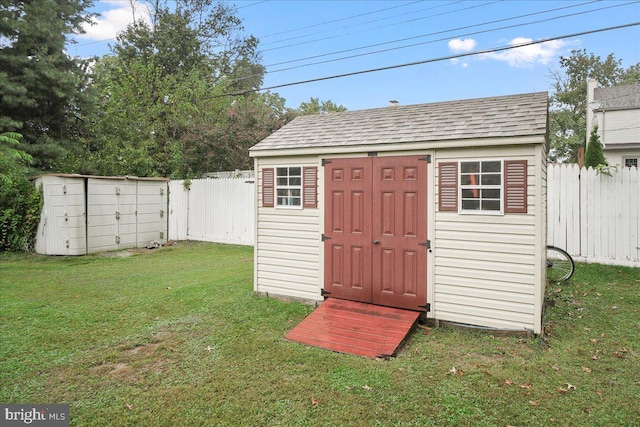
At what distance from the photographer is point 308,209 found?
623 cm

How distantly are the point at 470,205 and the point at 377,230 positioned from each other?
129 cm

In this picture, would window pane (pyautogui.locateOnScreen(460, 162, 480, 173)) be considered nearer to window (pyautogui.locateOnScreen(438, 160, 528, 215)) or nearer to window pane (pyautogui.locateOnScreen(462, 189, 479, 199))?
window (pyautogui.locateOnScreen(438, 160, 528, 215))

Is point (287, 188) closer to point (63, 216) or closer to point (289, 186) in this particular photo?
point (289, 186)

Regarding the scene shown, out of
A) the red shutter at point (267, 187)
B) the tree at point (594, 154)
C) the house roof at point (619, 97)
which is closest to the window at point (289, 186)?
the red shutter at point (267, 187)

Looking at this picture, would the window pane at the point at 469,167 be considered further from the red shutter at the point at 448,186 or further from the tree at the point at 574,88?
the tree at the point at 574,88

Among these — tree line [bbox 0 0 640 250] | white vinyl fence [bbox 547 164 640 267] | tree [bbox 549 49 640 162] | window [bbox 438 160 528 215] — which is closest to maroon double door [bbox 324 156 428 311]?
window [bbox 438 160 528 215]

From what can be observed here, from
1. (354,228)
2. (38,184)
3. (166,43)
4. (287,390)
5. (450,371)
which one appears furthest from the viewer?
(166,43)

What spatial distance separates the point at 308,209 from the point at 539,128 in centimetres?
330

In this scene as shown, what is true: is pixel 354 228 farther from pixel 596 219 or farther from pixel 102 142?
pixel 102 142

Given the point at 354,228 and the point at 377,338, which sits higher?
the point at 354,228

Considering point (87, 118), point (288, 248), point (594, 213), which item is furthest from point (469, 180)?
point (87, 118)

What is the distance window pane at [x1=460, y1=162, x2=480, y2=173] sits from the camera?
503 centimetres

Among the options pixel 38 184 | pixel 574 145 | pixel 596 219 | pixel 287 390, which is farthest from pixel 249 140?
pixel 574 145

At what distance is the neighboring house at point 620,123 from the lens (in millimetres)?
19719
